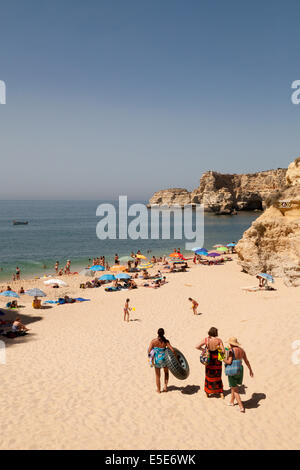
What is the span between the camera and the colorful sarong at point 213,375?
19.8 ft

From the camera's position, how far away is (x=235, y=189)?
115m

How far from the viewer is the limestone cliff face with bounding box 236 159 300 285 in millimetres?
16641

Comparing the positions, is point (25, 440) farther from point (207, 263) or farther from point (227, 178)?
point (227, 178)

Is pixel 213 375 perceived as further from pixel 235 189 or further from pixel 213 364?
pixel 235 189

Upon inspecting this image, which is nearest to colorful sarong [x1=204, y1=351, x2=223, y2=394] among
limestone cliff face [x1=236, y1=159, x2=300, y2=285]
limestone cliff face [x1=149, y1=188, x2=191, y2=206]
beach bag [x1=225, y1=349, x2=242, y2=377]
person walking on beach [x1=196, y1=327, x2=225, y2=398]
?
person walking on beach [x1=196, y1=327, x2=225, y2=398]

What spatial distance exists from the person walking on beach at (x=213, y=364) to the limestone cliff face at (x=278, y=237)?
35.5ft

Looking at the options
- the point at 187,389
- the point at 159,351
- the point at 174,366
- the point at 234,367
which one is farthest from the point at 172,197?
the point at 234,367

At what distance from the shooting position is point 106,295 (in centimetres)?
1894

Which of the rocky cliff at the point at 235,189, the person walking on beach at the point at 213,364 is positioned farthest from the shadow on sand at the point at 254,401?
the rocky cliff at the point at 235,189

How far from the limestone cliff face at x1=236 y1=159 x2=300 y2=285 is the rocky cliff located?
84.6m

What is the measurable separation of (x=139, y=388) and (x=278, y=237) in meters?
13.9

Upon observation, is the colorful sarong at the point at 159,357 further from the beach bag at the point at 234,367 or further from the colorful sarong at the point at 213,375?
the beach bag at the point at 234,367

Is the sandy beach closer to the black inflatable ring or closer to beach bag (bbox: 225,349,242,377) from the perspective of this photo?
the black inflatable ring

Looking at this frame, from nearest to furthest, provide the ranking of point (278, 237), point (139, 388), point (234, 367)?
point (234, 367)
point (139, 388)
point (278, 237)
